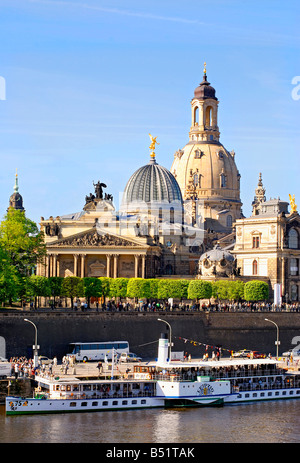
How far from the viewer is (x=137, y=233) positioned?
4441 inches

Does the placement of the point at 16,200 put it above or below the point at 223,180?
below

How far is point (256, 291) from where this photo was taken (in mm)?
100375

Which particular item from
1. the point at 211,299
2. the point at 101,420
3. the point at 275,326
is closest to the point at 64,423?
the point at 101,420

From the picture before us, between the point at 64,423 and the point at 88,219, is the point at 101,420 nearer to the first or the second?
the point at 64,423

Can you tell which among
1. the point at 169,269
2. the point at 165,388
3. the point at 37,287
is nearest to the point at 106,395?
the point at 165,388

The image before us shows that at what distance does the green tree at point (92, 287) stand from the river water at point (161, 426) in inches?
1450

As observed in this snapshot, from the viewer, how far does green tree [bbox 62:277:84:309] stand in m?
92.5

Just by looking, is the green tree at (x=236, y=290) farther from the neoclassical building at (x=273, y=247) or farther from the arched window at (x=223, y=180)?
the arched window at (x=223, y=180)

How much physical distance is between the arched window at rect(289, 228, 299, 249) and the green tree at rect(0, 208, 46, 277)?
1268 inches

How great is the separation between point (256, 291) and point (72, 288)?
19450 mm

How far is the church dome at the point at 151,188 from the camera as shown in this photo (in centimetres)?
13400

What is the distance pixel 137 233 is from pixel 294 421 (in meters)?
58.3

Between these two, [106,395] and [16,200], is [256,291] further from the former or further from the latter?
[16,200]

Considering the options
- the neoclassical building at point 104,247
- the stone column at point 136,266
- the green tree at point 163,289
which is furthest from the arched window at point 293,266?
the stone column at point 136,266
